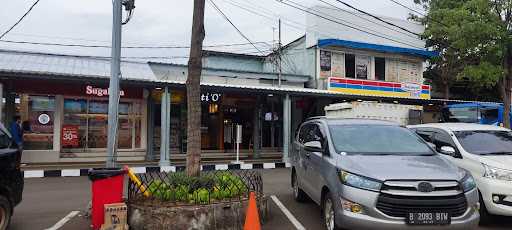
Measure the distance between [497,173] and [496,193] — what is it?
329mm

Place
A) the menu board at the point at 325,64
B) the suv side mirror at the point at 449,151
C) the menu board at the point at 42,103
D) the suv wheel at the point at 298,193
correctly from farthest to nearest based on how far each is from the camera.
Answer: the menu board at the point at 325,64 → the menu board at the point at 42,103 → the suv wheel at the point at 298,193 → the suv side mirror at the point at 449,151

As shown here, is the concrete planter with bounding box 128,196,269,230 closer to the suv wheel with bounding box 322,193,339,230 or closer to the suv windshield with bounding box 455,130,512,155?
the suv wheel with bounding box 322,193,339,230

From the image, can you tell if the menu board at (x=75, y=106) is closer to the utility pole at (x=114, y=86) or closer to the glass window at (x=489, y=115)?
the utility pole at (x=114, y=86)

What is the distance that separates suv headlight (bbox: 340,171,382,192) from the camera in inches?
218

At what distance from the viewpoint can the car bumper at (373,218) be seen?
17.6 ft

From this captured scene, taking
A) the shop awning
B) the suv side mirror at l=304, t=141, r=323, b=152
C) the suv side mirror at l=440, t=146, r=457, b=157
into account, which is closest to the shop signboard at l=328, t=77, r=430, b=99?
the shop awning

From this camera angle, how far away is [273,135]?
22.8m

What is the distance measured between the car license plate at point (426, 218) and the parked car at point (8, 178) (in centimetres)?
542

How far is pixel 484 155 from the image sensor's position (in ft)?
24.8

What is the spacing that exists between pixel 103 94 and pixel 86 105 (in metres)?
2.07

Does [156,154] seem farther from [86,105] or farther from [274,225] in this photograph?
[274,225]

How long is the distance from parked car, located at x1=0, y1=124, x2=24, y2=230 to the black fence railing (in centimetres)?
163

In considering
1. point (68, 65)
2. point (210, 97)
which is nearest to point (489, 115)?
point (210, 97)

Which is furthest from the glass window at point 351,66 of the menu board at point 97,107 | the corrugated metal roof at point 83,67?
the menu board at point 97,107
